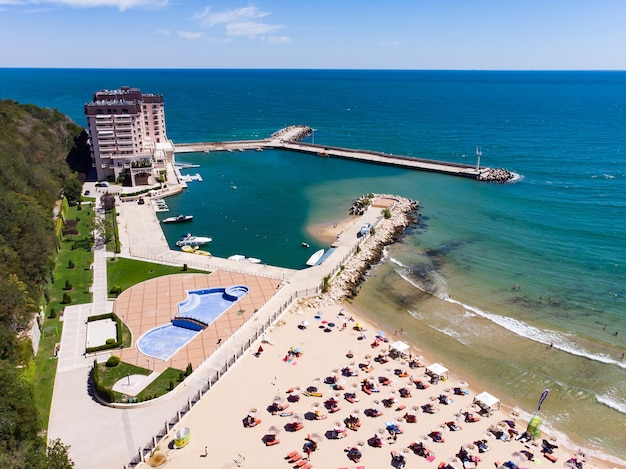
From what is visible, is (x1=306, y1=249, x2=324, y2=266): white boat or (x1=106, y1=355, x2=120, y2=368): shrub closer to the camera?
(x1=106, y1=355, x2=120, y2=368): shrub

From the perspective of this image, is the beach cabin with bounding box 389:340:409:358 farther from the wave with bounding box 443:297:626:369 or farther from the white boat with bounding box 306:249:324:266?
the white boat with bounding box 306:249:324:266

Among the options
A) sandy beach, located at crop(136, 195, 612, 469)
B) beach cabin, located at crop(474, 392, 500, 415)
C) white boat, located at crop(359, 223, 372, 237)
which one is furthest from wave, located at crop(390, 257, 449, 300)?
beach cabin, located at crop(474, 392, 500, 415)

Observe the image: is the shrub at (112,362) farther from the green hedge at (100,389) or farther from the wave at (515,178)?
the wave at (515,178)

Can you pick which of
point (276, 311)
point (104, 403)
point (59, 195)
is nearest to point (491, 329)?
point (276, 311)

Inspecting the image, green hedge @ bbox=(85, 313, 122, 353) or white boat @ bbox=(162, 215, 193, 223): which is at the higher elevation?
white boat @ bbox=(162, 215, 193, 223)

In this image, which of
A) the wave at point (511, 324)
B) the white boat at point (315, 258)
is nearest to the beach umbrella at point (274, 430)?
the wave at point (511, 324)

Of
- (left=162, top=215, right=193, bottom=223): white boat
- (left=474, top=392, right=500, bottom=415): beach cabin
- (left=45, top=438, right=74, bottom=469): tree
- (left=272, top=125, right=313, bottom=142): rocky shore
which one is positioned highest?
(left=272, top=125, right=313, bottom=142): rocky shore
